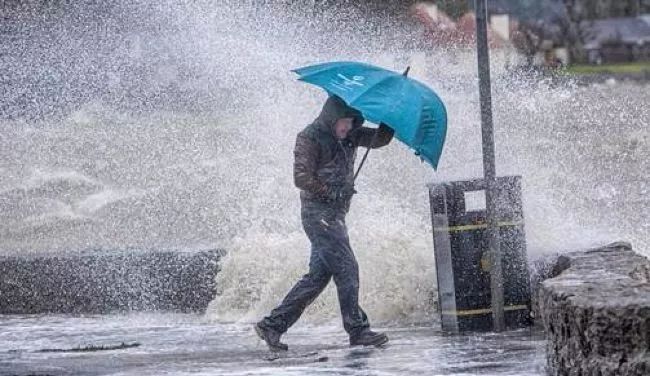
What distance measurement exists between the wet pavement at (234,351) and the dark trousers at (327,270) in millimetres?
232

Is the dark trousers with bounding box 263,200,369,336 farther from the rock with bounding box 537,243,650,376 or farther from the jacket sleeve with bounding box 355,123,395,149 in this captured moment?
the rock with bounding box 537,243,650,376

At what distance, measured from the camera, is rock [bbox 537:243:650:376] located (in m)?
6.84

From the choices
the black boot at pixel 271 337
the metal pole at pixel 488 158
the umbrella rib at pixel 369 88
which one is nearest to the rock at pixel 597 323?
the metal pole at pixel 488 158

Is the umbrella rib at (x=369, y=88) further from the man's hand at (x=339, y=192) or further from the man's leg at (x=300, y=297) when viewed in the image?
the man's leg at (x=300, y=297)

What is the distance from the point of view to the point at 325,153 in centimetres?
1023

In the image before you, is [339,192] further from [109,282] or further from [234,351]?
[109,282]

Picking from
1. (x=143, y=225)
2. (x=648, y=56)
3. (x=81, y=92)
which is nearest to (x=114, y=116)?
(x=81, y=92)

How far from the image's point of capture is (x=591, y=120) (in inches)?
1057

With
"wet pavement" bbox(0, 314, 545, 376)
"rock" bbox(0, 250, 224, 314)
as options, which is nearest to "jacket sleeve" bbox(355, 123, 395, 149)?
"wet pavement" bbox(0, 314, 545, 376)

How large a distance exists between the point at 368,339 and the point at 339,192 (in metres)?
0.96

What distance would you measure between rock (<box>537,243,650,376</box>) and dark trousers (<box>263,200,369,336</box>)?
2175 millimetres

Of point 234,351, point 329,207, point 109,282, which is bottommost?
point 234,351

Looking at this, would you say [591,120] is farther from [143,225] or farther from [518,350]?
[518,350]

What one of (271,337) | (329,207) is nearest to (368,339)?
(271,337)
